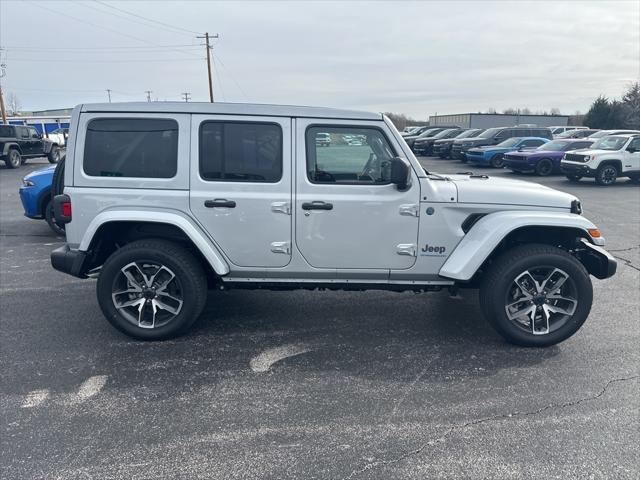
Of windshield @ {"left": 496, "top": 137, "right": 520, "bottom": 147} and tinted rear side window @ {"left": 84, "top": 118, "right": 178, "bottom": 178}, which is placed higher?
windshield @ {"left": 496, "top": 137, "right": 520, "bottom": 147}

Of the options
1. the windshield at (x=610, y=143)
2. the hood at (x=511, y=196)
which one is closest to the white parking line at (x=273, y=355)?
the hood at (x=511, y=196)

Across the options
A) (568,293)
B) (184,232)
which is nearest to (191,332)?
(184,232)

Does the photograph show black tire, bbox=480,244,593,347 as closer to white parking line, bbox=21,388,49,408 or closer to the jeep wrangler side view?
the jeep wrangler side view

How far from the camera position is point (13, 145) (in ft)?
68.2

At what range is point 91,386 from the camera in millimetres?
3492

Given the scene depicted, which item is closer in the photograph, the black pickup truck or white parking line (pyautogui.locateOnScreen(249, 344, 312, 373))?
white parking line (pyautogui.locateOnScreen(249, 344, 312, 373))

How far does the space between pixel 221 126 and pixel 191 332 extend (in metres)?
1.88

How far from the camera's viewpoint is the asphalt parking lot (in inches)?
108

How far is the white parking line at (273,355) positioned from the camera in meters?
3.81

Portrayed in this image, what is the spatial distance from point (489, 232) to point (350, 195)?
46.6 inches

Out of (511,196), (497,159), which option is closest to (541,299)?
(511,196)

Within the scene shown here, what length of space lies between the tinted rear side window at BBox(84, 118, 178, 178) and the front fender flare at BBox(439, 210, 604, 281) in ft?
8.27

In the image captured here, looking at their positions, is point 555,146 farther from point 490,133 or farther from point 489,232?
point 489,232

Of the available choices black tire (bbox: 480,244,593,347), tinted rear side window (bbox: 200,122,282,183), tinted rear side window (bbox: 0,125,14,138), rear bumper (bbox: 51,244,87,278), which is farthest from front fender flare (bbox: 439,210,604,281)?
tinted rear side window (bbox: 0,125,14,138)
